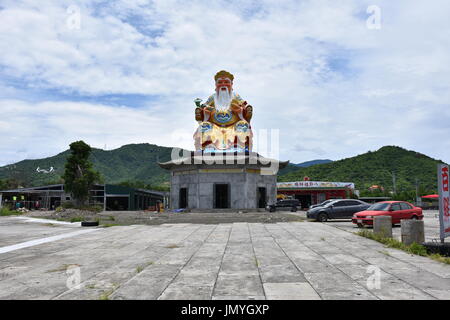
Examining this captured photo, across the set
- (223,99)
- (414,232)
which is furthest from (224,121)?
(414,232)

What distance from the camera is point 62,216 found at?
2553 cm

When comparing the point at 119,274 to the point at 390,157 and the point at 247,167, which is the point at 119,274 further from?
the point at 390,157

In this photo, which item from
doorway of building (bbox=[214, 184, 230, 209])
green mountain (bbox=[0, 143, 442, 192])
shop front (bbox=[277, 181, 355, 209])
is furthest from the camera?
green mountain (bbox=[0, 143, 442, 192])

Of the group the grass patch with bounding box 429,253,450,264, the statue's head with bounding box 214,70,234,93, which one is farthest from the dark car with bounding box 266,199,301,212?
the grass patch with bounding box 429,253,450,264

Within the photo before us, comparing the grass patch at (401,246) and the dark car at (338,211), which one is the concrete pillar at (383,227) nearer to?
the grass patch at (401,246)

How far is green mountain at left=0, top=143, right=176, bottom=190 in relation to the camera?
128 metres

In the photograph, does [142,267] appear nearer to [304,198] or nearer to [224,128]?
[224,128]

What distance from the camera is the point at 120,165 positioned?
150 m

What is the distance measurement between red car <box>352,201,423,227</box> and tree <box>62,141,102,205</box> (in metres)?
27.6

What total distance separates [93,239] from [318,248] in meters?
8.09

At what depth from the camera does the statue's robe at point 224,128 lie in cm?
3825

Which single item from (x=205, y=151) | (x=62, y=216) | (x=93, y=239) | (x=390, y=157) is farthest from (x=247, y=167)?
(x=390, y=157)

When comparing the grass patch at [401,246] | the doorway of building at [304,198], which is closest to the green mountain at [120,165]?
the doorway of building at [304,198]

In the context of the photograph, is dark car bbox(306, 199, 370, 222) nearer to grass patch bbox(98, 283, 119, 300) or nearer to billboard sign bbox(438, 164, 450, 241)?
billboard sign bbox(438, 164, 450, 241)
